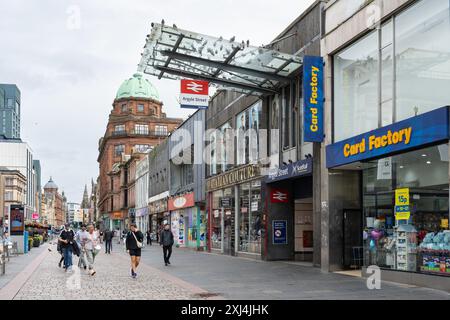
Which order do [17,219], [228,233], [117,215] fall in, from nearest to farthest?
[228,233], [17,219], [117,215]

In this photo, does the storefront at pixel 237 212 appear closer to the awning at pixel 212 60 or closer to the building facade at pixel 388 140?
the awning at pixel 212 60

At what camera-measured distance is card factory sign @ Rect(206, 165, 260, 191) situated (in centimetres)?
2747

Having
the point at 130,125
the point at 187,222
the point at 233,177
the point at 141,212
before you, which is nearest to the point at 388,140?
the point at 233,177

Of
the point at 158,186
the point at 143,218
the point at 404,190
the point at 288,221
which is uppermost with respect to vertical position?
the point at 158,186

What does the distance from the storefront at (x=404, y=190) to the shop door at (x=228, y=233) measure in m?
12.3

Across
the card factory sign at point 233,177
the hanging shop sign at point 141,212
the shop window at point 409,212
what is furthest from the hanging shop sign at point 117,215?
the shop window at point 409,212

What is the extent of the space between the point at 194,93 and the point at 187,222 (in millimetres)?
21434

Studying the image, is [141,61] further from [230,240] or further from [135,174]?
[135,174]

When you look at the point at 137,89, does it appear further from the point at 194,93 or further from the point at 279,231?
the point at 194,93

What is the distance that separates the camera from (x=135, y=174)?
78.8 meters

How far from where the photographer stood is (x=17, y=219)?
119ft

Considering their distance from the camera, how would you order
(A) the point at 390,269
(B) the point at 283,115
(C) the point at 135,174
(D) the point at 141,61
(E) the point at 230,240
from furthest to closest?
(C) the point at 135,174 < (E) the point at 230,240 < (B) the point at 283,115 < (D) the point at 141,61 < (A) the point at 390,269

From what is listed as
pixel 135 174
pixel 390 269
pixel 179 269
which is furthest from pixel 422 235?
pixel 135 174
